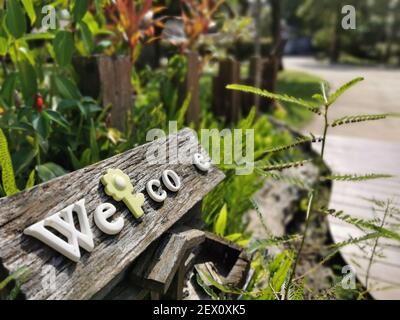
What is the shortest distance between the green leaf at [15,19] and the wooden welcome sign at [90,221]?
763mm

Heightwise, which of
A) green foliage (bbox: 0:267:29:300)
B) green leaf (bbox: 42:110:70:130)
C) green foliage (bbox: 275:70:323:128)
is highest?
green leaf (bbox: 42:110:70:130)

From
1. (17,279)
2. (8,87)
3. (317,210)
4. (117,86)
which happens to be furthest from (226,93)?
(17,279)

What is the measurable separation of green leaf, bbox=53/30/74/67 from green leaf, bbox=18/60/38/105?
0.48 feet

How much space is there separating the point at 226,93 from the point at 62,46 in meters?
2.07

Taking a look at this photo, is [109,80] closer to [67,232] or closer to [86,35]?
[86,35]

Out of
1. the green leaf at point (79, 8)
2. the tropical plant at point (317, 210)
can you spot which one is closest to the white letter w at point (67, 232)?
the tropical plant at point (317, 210)

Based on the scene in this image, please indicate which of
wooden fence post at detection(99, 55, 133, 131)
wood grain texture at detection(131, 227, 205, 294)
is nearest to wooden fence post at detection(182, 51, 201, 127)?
wooden fence post at detection(99, 55, 133, 131)

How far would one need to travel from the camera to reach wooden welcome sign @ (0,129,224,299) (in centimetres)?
87

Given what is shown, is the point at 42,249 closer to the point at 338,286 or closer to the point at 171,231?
the point at 171,231

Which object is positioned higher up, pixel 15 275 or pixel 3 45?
pixel 3 45

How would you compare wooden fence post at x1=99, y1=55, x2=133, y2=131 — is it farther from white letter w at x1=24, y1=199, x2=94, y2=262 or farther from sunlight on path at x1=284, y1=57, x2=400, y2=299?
sunlight on path at x1=284, y1=57, x2=400, y2=299

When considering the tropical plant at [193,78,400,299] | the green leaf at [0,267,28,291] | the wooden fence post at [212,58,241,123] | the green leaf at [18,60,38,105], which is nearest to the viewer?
the green leaf at [0,267,28,291]

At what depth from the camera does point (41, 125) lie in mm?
1557
